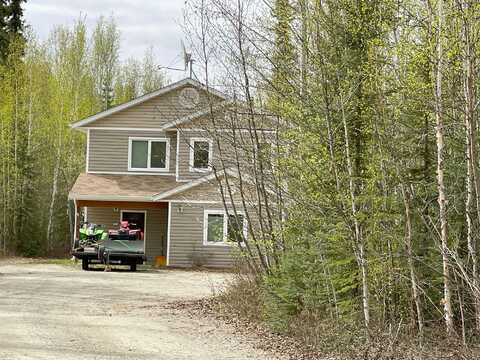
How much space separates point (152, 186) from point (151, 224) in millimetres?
2323

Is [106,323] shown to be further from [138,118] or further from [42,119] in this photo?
[42,119]

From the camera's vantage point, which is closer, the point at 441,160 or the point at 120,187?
the point at 441,160

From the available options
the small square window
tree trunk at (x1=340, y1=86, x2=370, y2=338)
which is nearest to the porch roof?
the small square window

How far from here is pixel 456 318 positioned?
32.7 ft

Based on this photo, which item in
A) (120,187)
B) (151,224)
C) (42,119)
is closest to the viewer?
(120,187)

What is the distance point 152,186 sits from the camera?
103 feet

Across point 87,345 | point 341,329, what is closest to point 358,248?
point 341,329

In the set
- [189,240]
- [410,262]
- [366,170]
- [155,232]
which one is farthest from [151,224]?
[410,262]

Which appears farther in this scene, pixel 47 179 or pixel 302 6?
pixel 47 179

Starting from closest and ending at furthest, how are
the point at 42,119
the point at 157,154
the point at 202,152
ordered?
1. the point at 202,152
2. the point at 157,154
3. the point at 42,119

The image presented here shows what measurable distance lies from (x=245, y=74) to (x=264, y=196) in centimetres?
223

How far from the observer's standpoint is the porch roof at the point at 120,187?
30234 mm

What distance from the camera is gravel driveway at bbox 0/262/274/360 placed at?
10.8 meters

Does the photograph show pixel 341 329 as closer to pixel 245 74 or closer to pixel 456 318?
pixel 456 318
